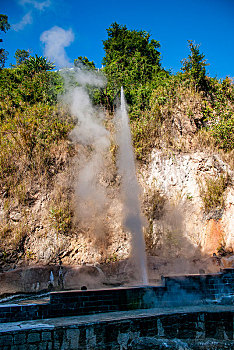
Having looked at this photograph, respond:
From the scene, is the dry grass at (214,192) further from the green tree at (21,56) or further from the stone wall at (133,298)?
the green tree at (21,56)

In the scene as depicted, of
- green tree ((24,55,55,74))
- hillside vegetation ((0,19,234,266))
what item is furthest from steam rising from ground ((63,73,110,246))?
green tree ((24,55,55,74))

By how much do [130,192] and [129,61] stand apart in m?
6.96

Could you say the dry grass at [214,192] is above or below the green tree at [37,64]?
below

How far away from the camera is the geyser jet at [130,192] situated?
8.24 m

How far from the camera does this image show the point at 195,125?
1113 cm

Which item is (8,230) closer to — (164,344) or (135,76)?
(164,344)

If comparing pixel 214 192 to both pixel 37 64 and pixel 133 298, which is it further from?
pixel 37 64

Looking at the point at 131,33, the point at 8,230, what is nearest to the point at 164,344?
the point at 8,230

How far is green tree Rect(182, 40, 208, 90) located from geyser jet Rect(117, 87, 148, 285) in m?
3.02

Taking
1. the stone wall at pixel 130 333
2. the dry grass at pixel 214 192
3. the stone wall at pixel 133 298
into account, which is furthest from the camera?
the dry grass at pixel 214 192

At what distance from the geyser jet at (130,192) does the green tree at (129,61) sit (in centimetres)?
59

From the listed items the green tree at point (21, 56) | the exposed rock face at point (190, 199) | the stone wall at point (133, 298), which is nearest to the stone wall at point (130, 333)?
the stone wall at point (133, 298)

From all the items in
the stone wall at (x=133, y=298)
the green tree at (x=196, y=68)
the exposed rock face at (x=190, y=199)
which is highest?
the green tree at (x=196, y=68)

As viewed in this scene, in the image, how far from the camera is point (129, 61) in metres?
13.4
